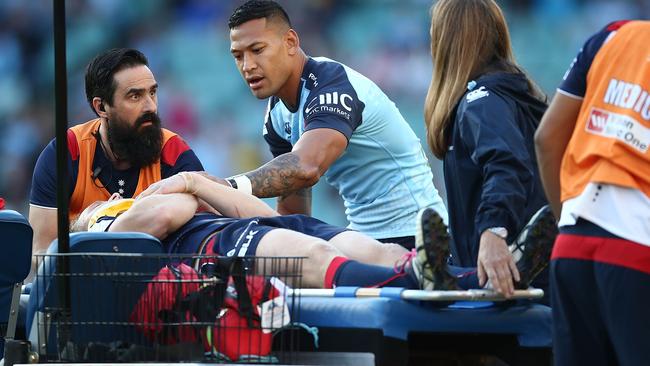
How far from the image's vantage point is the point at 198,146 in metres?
10.5

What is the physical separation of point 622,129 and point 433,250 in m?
0.87

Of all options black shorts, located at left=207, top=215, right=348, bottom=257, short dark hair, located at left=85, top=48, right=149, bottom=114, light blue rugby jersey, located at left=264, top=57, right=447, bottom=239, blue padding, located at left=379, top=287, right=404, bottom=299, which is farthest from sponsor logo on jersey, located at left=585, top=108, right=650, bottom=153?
short dark hair, located at left=85, top=48, right=149, bottom=114

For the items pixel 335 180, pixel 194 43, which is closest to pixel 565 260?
pixel 335 180

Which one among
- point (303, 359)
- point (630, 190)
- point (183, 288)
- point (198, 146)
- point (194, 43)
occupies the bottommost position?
point (303, 359)

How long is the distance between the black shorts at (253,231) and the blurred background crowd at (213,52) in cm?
544

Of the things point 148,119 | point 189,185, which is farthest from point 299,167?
point 148,119

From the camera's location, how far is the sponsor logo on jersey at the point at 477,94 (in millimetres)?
4152

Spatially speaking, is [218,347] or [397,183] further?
[397,183]

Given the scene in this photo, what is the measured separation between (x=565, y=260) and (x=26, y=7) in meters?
9.12

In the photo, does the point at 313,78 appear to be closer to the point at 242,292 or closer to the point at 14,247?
the point at 14,247

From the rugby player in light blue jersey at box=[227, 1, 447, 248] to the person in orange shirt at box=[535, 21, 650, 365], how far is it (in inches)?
93.6

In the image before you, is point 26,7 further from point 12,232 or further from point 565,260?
point 565,260

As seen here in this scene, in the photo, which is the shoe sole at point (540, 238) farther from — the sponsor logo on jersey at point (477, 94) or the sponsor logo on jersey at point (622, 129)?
the sponsor logo on jersey at point (622, 129)

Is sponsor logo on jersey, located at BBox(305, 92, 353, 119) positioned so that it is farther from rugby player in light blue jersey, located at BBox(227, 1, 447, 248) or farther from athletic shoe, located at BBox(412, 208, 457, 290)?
athletic shoe, located at BBox(412, 208, 457, 290)
